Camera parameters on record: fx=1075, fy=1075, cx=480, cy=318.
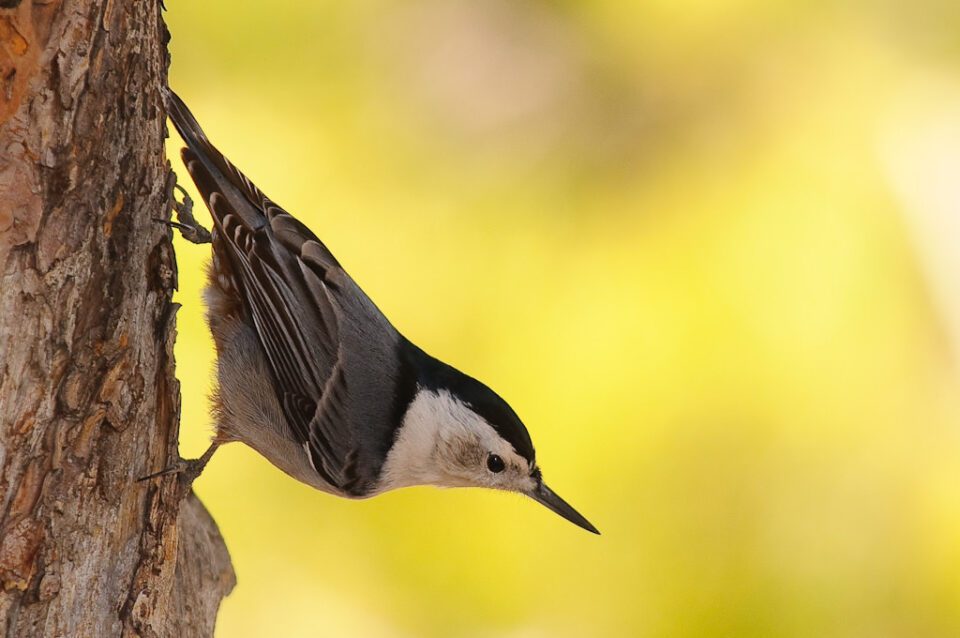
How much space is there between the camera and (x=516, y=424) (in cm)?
197

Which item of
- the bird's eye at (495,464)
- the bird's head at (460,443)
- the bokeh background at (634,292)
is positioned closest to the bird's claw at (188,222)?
the bokeh background at (634,292)

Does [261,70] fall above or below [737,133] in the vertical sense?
below

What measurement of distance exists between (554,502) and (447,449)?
0.79 feet

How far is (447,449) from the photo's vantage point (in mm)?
2031

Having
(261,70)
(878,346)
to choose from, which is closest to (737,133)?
(878,346)

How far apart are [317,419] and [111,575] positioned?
50 cm

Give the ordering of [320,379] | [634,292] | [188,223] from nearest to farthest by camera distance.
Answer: [188,223], [320,379], [634,292]

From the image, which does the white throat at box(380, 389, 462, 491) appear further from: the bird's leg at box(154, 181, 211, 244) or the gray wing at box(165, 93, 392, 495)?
the bird's leg at box(154, 181, 211, 244)

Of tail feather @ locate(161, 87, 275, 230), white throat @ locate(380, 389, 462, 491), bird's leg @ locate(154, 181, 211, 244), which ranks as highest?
tail feather @ locate(161, 87, 275, 230)

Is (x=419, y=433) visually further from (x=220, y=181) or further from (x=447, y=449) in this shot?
(x=220, y=181)

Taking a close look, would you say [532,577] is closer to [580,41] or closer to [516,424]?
[516,424]

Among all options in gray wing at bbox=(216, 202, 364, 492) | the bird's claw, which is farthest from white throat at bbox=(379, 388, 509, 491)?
the bird's claw

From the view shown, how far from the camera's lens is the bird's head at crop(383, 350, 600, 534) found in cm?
199

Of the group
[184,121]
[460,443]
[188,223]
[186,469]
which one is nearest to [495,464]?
[460,443]
